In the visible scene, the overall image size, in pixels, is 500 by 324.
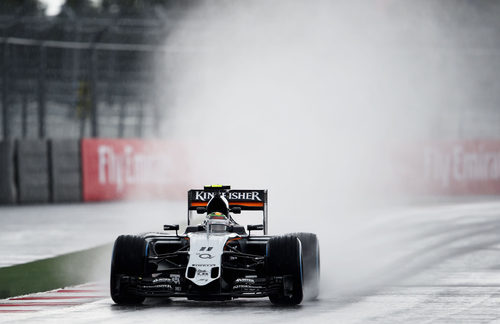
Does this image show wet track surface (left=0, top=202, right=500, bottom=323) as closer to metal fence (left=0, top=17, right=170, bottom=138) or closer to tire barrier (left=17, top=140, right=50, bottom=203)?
tire barrier (left=17, top=140, right=50, bottom=203)

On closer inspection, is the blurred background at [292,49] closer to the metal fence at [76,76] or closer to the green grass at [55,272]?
the metal fence at [76,76]

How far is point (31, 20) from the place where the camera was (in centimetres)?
3033

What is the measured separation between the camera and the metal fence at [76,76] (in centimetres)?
2906

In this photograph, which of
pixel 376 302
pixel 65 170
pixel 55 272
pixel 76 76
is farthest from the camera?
pixel 76 76

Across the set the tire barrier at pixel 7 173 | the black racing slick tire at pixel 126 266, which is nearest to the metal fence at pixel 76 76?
the tire barrier at pixel 7 173

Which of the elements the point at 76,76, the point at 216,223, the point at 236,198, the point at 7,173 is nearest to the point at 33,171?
the point at 7,173

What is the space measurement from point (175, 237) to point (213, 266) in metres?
1.03

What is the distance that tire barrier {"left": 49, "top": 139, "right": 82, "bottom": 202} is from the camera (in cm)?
2644

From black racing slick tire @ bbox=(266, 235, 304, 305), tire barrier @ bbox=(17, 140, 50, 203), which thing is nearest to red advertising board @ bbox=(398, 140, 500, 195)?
tire barrier @ bbox=(17, 140, 50, 203)

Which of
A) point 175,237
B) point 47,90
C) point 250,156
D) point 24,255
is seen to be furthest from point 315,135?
point 175,237

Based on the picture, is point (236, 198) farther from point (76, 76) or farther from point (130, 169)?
point (76, 76)

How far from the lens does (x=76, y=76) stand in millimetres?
36438

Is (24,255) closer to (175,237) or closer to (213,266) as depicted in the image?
(175,237)

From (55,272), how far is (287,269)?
5026 millimetres
